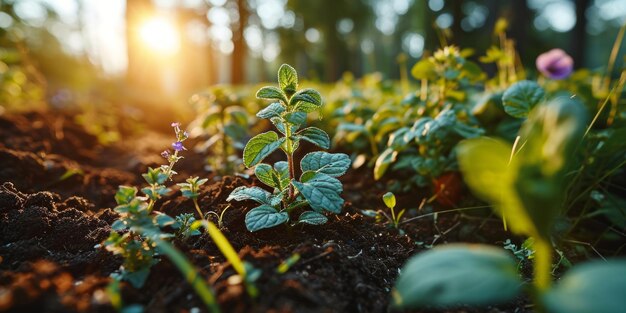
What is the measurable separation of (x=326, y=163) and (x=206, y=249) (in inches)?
20.1

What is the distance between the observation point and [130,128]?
492 cm

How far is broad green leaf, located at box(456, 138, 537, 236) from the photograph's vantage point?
2.53 ft

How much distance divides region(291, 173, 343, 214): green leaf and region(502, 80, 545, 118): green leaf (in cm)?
92

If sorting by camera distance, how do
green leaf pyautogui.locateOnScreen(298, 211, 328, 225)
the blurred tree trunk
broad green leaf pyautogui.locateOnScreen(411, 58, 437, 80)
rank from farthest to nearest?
the blurred tree trunk → broad green leaf pyautogui.locateOnScreen(411, 58, 437, 80) → green leaf pyautogui.locateOnScreen(298, 211, 328, 225)

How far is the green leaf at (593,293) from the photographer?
0.61 m

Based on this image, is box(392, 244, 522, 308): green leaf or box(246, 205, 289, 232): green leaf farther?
box(246, 205, 289, 232): green leaf

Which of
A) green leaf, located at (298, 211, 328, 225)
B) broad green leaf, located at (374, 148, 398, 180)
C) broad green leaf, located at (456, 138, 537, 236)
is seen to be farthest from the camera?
broad green leaf, located at (374, 148, 398, 180)

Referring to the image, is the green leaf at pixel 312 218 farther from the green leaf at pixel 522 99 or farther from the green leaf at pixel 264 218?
the green leaf at pixel 522 99

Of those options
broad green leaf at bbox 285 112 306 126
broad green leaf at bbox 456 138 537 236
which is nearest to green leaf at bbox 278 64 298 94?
broad green leaf at bbox 285 112 306 126

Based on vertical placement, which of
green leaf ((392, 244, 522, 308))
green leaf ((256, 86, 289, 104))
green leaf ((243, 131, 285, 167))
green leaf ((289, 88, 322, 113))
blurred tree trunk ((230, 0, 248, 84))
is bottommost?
green leaf ((392, 244, 522, 308))

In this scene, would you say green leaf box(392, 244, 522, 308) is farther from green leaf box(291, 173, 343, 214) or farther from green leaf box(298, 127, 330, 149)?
green leaf box(298, 127, 330, 149)

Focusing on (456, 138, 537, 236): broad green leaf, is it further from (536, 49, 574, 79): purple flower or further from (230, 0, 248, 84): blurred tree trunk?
(230, 0, 248, 84): blurred tree trunk

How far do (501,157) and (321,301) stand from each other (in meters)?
0.55

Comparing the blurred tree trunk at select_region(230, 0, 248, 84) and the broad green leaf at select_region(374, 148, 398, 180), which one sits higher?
the blurred tree trunk at select_region(230, 0, 248, 84)
